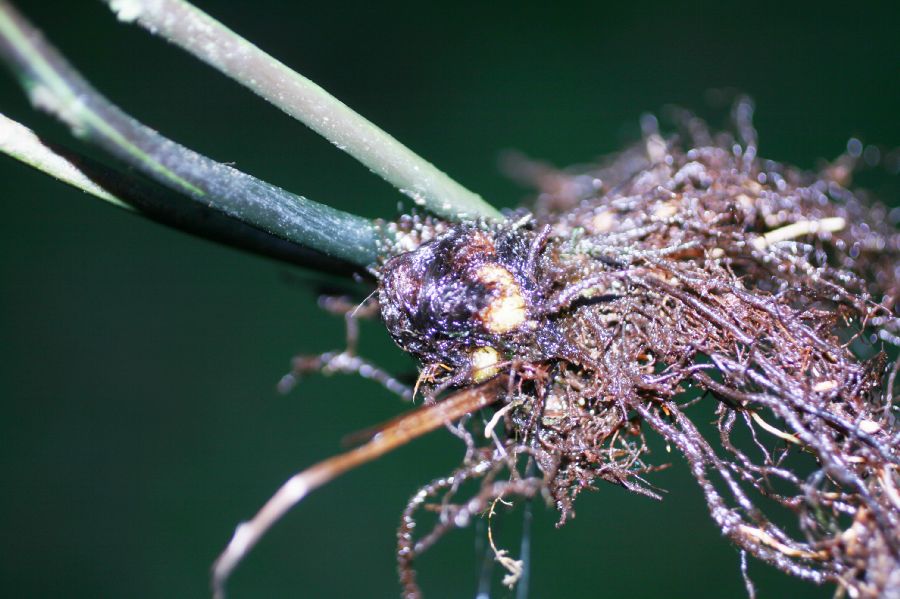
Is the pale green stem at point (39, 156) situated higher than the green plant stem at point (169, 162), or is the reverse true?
the pale green stem at point (39, 156)

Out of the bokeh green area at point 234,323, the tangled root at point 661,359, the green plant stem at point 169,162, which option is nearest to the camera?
the green plant stem at point 169,162

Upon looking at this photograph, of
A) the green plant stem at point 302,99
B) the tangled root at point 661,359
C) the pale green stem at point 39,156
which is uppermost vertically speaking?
the green plant stem at point 302,99

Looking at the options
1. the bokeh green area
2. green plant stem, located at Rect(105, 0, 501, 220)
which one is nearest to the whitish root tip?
green plant stem, located at Rect(105, 0, 501, 220)

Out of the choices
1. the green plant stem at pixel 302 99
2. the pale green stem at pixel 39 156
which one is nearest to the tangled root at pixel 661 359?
the green plant stem at pixel 302 99

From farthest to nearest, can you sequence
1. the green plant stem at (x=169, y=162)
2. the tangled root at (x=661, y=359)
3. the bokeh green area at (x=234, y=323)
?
the bokeh green area at (x=234, y=323), the tangled root at (x=661, y=359), the green plant stem at (x=169, y=162)

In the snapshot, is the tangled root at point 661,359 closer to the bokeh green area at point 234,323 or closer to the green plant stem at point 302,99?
the green plant stem at point 302,99

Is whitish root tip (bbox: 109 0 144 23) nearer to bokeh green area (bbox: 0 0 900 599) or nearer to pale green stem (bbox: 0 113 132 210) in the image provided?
pale green stem (bbox: 0 113 132 210)

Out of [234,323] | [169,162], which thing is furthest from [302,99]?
[234,323]
